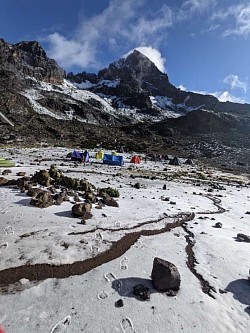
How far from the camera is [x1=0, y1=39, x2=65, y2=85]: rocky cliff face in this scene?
147500 mm

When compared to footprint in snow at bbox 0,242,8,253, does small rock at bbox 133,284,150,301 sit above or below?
below

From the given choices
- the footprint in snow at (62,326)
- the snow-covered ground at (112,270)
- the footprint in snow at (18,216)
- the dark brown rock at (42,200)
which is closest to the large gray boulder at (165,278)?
the snow-covered ground at (112,270)

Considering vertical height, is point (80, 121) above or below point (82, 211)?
above

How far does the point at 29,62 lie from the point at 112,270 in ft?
600

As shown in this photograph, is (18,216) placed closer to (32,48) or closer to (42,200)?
(42,200)

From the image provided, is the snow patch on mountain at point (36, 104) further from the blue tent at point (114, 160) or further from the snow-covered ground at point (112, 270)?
the snow-covered ground at point (112, 270)

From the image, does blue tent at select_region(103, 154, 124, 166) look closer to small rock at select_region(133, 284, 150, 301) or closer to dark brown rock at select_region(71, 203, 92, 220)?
dark brown rock at select_region(71, 203, 92, 220)

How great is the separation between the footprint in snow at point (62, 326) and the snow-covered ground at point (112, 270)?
0.06 ft

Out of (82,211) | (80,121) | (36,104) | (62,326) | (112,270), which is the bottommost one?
→ (62,326)

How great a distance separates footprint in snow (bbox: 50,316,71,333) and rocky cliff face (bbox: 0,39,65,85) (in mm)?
147941

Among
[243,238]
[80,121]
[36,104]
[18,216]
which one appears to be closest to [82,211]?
[18,216]

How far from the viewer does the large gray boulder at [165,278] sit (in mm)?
6812

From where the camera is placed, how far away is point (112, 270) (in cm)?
751

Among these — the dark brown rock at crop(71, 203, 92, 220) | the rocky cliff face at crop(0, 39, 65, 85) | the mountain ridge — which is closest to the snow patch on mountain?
the mountain ridge
